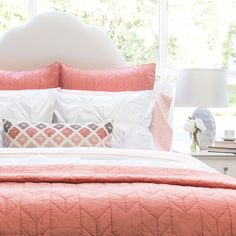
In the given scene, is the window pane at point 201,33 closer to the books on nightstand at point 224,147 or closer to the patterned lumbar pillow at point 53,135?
the books on nightstand at point 224,147

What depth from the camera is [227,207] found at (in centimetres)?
165

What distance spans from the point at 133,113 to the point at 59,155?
78 centimetres

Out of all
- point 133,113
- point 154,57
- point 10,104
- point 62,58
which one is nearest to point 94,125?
point 133,113

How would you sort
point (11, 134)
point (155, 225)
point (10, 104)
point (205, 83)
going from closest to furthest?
1. point (155, 225)
2. point (11, 134)
3. point (10, 104)
4. point (205, 83)

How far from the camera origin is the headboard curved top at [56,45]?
3672mm

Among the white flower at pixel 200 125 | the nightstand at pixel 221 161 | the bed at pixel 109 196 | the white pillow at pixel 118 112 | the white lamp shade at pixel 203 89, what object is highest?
the white lamp shade at pixel 203 89

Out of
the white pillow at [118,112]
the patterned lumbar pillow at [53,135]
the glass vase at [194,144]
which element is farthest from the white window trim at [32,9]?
the glass vase at [194,144]

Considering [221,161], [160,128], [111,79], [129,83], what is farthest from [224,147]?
[111,79]

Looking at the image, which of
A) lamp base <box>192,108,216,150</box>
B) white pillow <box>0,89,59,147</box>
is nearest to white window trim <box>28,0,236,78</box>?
lamp base <box>192,108,216,150</box>

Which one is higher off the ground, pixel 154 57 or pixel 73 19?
pixel 73 19

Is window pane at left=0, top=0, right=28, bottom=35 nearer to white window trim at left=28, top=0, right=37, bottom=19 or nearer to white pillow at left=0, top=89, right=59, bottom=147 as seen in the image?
white window trim at left=28, top=0, right=37, bottom=19

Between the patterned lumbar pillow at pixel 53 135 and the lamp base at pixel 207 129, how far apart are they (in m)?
1.01

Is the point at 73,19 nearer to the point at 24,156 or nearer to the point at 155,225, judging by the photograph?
the point at 24,156

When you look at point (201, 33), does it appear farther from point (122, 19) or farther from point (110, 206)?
point (110, 206)
